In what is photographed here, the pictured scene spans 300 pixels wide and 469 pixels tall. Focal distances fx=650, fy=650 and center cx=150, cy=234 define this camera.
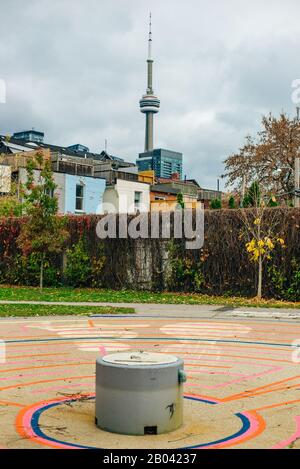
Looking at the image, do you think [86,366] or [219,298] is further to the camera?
[219,298]

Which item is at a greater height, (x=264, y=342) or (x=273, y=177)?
(x=273, y=177)

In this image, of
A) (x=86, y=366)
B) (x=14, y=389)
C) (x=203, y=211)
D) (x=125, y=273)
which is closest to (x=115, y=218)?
(x=125, y=273)

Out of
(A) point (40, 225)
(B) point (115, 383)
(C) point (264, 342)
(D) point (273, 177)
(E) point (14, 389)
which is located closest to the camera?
(B) point (115, 383)

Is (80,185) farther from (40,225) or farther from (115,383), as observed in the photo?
(115,383)

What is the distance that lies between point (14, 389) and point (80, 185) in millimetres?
37587

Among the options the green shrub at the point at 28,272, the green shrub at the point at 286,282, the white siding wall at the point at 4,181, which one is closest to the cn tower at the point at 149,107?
the white siding wall at the point at 4,181

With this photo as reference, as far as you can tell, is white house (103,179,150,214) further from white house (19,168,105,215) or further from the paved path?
the paved path

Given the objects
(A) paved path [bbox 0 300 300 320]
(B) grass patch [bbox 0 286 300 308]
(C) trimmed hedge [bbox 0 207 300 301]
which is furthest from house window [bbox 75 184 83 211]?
(A) paved path [bbox 0 300 300 320]

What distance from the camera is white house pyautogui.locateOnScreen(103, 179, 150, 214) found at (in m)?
45.6

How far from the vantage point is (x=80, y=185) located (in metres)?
44.8

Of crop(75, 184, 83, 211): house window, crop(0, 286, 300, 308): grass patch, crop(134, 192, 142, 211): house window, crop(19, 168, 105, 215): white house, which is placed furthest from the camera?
crop(134, 192, 142, 211): house window

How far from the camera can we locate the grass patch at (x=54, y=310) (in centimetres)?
1609

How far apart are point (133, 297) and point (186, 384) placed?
1356 cm

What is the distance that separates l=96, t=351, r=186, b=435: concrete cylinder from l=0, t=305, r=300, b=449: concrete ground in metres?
0.13
